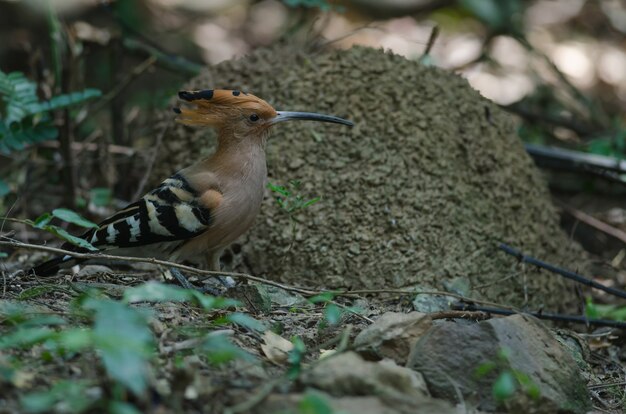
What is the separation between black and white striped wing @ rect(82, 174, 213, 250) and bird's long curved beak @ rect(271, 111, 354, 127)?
62 cm

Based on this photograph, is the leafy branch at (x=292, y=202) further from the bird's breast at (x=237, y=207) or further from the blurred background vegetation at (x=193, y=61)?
the blurred background vegetation at (x=193, y=61)

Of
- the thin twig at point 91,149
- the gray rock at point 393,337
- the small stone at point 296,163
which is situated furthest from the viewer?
the thin twig at point 91,149

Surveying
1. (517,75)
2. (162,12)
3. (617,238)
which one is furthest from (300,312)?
(162,12)

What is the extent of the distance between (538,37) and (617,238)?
15.3 ft

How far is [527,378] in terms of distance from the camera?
272 centimetres

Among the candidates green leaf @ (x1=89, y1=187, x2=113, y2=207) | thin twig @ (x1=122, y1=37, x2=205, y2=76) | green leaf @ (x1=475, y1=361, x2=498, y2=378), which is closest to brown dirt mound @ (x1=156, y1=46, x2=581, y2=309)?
green leaf @ (x1=89, y1=187, x2=113, y2=207)

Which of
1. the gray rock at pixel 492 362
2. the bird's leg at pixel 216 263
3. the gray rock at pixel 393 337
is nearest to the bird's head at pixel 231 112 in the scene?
the bird's leg at pixel 216 263


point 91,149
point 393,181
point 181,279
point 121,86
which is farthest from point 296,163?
point 91,149

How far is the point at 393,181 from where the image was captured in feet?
15.1

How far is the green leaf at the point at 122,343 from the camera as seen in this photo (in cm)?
203

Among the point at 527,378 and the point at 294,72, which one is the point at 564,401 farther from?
the point at 294,72

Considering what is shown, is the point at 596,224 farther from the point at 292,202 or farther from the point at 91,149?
the point at 91,149

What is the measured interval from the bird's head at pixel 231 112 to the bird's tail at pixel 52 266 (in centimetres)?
92

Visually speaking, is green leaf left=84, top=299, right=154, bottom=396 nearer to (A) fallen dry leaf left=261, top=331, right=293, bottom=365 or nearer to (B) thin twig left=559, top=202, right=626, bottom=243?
(A) fallen dry leaf left=261, top=331, right=293, bottom=365
